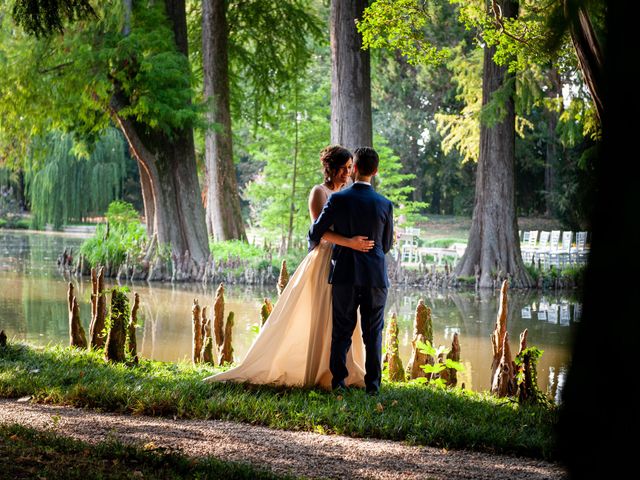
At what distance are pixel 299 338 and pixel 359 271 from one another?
0.85 meters

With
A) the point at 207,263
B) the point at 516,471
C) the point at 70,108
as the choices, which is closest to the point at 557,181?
the point at 207,263

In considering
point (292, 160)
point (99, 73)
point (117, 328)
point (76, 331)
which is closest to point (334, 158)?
point (117, 328)

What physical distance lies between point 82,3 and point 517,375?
4.82 meters

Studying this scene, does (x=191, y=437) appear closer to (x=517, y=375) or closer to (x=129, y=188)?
(x=517, y=375)

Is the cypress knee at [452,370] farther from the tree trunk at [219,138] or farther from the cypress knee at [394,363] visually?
the tree trunk at [219,138]

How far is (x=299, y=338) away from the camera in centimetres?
721

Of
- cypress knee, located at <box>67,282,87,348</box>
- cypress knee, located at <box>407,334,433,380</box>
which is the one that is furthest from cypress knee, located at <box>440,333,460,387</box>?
cypress knee, located at <box>67,282,87,348</box>

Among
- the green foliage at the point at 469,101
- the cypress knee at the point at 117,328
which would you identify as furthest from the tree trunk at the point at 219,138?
the cypress knee at the point at 117,328

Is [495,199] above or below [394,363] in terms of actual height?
above

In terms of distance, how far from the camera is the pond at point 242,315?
11.4 meters

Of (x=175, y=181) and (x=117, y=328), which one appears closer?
(x=117, y=328)

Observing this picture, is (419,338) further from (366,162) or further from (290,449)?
(290,449)

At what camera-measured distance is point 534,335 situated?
13492 mm

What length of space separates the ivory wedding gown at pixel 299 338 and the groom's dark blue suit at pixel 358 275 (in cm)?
27
